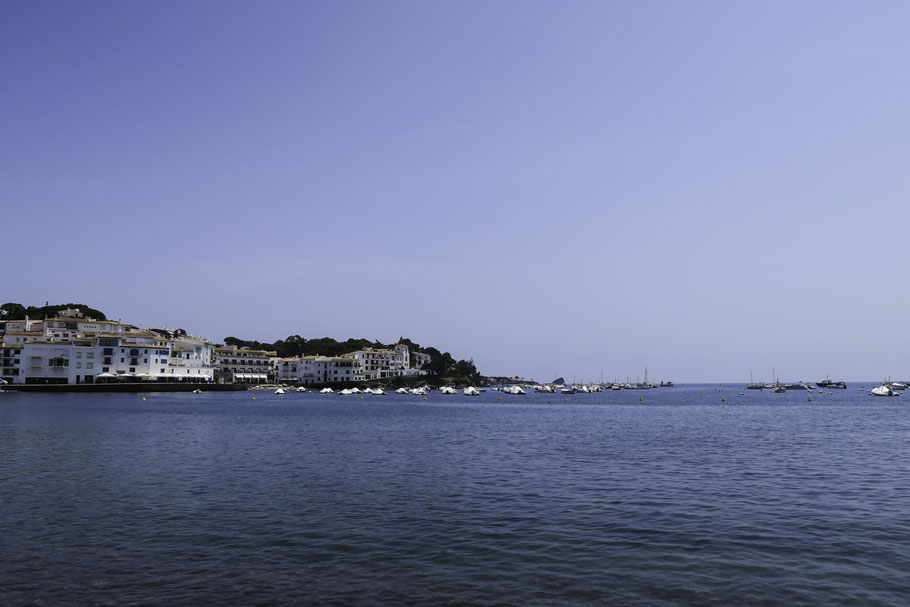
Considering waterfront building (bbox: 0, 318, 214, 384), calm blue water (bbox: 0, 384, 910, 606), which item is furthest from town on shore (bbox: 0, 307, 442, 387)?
calm blue water (bbox: 0, 384, 910, 606)

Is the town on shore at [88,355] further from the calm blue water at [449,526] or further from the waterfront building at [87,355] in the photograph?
the calm blue water at [449,526]

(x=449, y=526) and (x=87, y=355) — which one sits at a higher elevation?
(x=87, y=355)

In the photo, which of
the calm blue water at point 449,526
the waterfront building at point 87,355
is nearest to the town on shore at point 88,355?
the waterfront building at point 87,355

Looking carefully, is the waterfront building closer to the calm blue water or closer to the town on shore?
the town on shore

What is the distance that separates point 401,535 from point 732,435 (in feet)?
148

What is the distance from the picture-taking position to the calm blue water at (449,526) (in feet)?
47.9

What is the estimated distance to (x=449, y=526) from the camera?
20.6m

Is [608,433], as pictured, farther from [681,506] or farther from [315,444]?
[681,506]

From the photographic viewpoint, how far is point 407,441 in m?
48.2

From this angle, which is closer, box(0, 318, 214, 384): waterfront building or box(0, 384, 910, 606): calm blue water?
box(0, 384, 910, 606): calm blue water

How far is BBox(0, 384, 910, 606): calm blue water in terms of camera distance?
574 inches

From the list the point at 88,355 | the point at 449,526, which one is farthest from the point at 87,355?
the point at 449,526

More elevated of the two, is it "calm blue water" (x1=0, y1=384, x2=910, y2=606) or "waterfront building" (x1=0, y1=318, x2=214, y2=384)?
"waterfront building" (x1=0, y1=318, x2=214, y2=384)

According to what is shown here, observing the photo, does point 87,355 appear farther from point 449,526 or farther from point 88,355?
point 449,526
